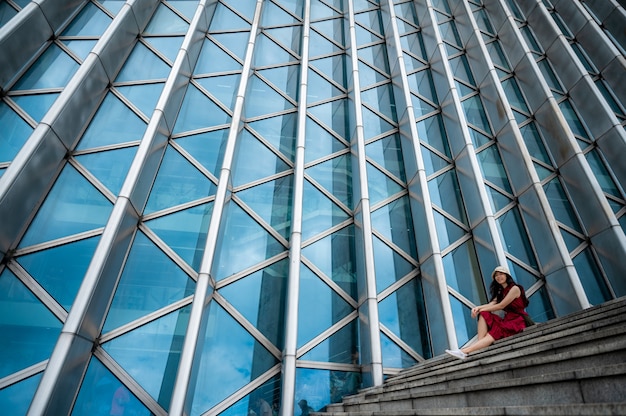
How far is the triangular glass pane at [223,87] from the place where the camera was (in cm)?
1057

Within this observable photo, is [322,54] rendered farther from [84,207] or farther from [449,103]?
[84,207]

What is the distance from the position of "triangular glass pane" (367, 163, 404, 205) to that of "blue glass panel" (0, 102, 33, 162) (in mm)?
8219

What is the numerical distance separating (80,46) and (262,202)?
6057 mm

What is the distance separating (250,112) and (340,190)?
11.8ft

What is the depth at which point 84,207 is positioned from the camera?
24.9ft

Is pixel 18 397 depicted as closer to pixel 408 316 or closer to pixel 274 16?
pixel 408 316

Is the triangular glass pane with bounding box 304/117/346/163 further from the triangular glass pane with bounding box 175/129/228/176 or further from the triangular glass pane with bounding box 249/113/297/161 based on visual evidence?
the triangular glass pane with bounding box 175/129/228/176

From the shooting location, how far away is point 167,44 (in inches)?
415

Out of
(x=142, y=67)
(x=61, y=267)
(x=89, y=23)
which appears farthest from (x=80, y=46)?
(x=61, y=267)

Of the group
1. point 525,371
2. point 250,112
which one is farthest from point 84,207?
point 525,371

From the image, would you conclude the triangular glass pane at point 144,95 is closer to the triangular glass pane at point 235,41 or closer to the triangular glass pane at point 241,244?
the triangular glass pane at point 235,41

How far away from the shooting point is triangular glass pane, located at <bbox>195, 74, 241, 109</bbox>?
1057cm

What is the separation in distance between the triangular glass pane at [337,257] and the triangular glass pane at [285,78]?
498cm

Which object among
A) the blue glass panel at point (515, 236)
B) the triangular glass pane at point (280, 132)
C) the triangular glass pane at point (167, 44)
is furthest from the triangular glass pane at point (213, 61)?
the blue glass panel at point (515, 236)
